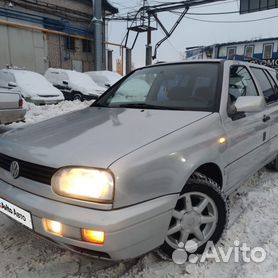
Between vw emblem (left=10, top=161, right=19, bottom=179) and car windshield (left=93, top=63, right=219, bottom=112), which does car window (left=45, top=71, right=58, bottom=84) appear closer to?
car windshield (left=93, top=63, right=219, bottom=112)

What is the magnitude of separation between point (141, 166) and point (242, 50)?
3074 cm

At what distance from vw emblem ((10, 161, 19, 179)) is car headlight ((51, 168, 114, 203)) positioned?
1.21 feet

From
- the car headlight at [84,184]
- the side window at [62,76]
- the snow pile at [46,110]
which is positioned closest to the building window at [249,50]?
the side window at [62,76]

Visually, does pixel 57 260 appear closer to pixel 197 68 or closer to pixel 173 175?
pixel 173 175

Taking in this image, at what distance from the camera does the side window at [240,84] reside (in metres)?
2.90

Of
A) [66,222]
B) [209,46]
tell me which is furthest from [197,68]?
[209,46]

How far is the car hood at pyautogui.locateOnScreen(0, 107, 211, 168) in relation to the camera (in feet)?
6.21

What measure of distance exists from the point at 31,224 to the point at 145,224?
722mm

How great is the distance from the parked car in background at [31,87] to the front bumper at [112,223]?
9016 mm

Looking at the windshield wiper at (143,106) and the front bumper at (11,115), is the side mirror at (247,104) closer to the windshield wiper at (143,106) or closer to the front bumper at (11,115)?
the windshield wiper at (143,106)

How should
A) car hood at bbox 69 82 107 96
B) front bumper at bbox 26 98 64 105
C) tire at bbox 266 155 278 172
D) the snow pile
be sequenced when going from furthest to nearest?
car hood at bbox 69 82 107 96
front bumper at bbox 26 98 64 105
the snow pile
tire at bbox 266 155 278 172

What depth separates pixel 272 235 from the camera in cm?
262

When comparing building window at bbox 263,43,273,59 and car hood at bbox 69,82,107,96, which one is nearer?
car hood at bbox 69,82,107,96

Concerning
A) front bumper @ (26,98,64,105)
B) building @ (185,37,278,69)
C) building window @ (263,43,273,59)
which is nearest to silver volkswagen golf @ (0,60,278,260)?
front bumper @ (26,98,64,105)
